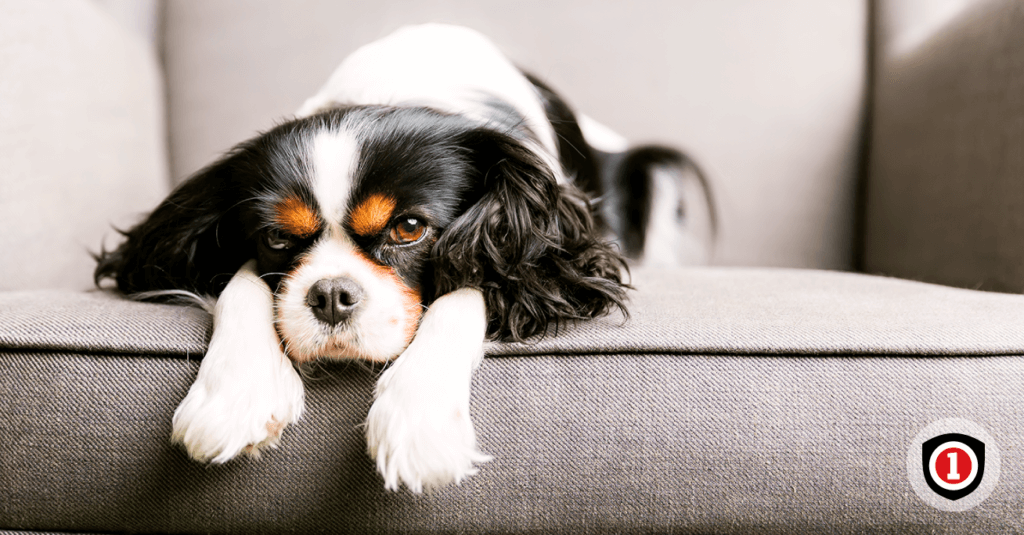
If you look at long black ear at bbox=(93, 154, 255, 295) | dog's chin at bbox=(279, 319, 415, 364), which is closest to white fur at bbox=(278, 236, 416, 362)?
dog's chin at bbox=(279, 319, 415, 364)

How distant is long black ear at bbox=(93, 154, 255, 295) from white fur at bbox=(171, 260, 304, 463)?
40 centimetres

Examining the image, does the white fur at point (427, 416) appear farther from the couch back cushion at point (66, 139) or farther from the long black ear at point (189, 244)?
the couch back cushion at point (66, 139)

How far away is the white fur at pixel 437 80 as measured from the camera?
1.65m

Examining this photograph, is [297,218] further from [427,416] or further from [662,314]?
[662,314]

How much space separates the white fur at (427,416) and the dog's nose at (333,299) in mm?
140

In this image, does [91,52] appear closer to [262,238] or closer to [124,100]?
[124,100]

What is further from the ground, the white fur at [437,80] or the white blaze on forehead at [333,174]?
the white fur at [437,80]

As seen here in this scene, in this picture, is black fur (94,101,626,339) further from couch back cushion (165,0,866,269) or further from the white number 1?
couch back cushion (165,0,866,269)

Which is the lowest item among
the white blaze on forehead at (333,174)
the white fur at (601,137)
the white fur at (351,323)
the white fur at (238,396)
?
the white fur at (238,396)

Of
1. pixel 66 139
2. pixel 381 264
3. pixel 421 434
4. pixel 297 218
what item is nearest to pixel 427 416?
pixel 421 434

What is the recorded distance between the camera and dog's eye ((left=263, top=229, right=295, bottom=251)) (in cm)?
123

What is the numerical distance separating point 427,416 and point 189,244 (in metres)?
0.83

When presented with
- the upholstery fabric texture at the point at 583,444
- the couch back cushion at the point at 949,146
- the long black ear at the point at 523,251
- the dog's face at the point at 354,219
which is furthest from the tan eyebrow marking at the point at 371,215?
the couch back cushion at the point at 949,146

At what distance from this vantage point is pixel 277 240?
124 centimetres
